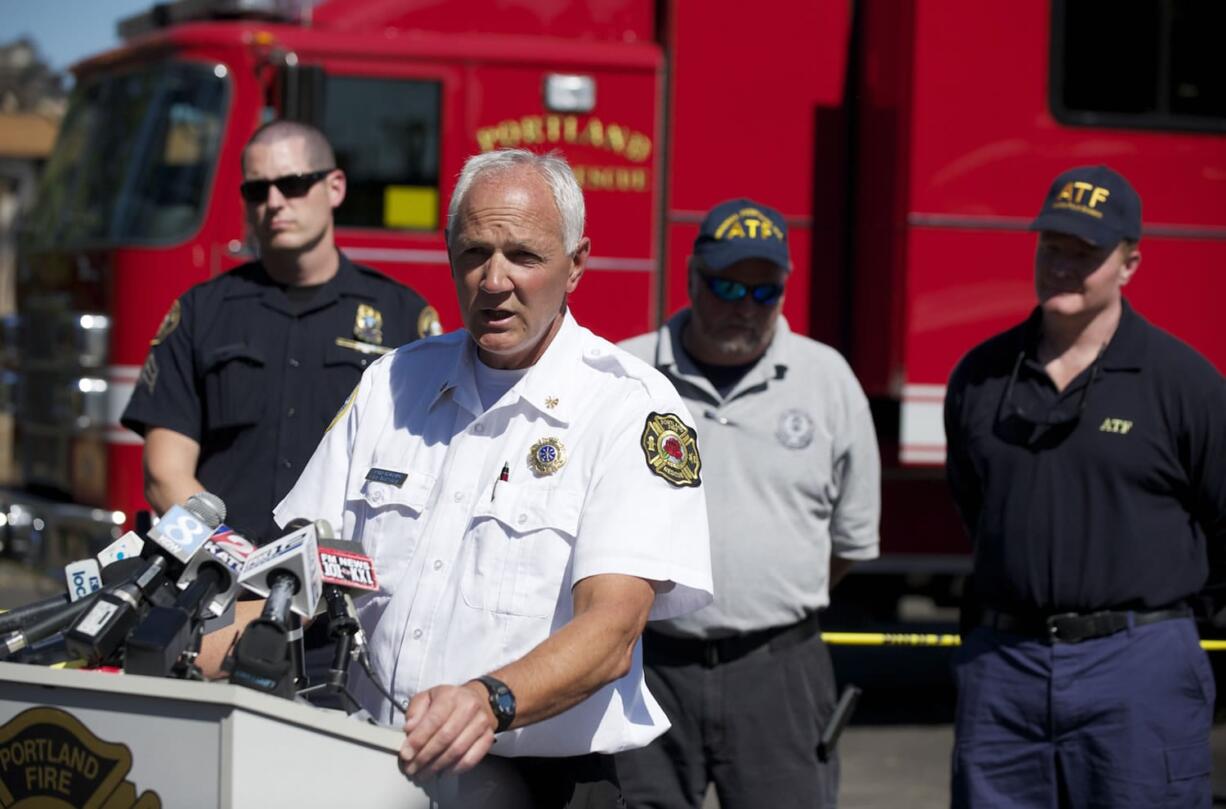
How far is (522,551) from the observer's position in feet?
7.77

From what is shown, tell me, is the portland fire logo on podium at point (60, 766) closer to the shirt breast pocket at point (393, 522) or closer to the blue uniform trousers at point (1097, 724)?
the shirt breast pocket at point (393, 522)

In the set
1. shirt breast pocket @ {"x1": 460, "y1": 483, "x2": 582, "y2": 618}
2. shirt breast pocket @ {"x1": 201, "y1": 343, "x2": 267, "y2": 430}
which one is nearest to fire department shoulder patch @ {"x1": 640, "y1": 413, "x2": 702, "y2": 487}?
shirt breast pocket @ {"x1": 460, "y1": 483, "x2": 582, "y2": 618}

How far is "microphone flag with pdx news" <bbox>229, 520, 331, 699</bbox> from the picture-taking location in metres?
2.05

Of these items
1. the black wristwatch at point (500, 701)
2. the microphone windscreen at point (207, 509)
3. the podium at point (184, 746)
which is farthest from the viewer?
the microphone windscreen at point (207, 509)

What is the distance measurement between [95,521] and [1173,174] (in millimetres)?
4729

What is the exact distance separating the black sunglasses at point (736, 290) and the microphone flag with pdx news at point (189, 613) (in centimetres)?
196

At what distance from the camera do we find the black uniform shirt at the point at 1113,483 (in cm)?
352

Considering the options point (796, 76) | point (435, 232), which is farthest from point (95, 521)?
point (796, 76)

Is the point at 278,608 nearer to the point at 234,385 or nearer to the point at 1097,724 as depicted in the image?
the point at 234,385

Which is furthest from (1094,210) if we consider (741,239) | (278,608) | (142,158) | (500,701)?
(142,158)

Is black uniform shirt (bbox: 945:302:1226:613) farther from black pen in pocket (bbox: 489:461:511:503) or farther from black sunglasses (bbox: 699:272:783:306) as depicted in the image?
black pen in pocket (bbox: 489:461:511:503)

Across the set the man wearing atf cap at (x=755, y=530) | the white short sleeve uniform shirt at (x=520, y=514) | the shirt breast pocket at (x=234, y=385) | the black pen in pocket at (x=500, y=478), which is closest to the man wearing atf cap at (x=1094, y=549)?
the man wearing atf cap at (x=755, y=530)

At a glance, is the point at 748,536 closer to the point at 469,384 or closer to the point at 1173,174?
the point at 469,384

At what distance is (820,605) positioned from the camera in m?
4.06
